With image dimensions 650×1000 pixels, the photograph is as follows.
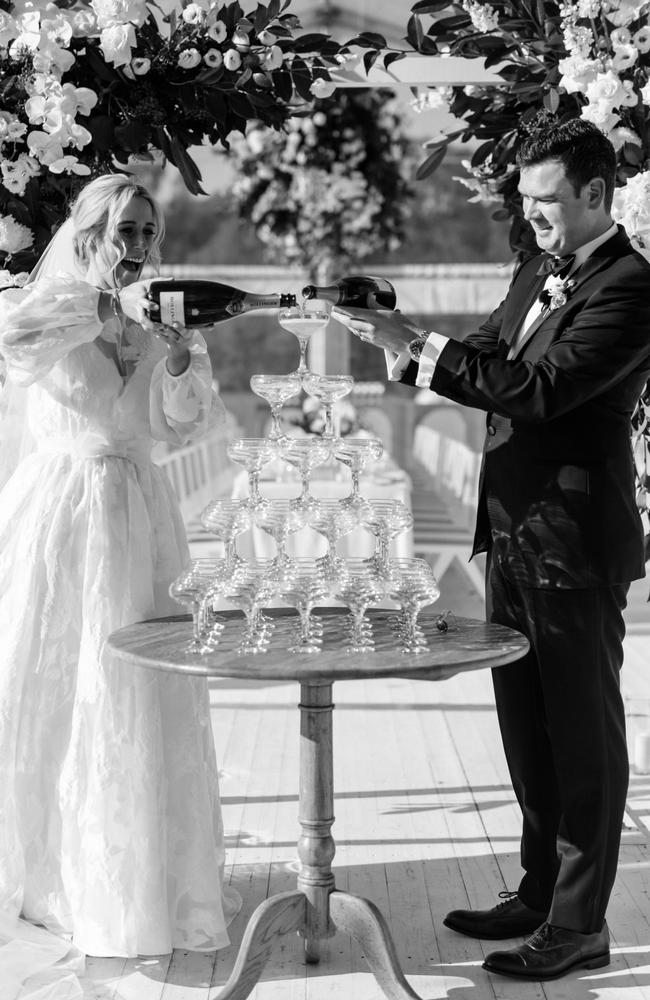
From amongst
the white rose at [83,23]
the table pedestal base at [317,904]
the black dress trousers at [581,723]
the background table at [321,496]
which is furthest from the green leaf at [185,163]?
the background table at [321,496]

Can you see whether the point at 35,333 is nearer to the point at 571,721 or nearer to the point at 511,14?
the point at 571,721

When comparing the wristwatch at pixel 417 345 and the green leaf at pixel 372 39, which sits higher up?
the green leaf at pixel 372 39

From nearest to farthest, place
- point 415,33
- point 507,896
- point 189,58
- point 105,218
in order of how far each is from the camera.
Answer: point 105,218 → point 507,896 → point 189,58 → point 415,33

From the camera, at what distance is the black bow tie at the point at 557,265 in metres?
2.54

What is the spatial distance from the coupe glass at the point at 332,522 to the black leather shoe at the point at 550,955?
94cm

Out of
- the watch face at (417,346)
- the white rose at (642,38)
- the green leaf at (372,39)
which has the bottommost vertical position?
the watch face at (417,346)

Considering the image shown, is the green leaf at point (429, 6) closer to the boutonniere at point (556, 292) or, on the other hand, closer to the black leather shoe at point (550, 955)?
the boutonniere at point (556, 292)

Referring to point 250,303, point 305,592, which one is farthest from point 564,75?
point 305,592

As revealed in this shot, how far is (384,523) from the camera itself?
92.4 inches

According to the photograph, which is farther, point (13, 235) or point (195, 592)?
point (13, 235)

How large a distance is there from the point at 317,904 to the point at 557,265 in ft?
4.52

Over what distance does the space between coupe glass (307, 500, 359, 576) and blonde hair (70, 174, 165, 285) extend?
0.77 metres

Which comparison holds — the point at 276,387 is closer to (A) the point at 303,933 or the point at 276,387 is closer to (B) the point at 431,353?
(B) the point at 431,353

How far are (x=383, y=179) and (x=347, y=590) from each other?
558 cm
